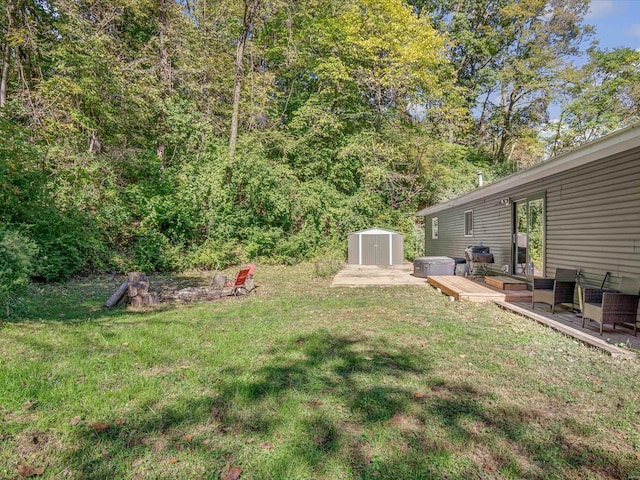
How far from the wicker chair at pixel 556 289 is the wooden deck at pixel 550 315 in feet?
0.65

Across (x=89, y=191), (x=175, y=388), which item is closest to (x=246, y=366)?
(x=175, y=388)

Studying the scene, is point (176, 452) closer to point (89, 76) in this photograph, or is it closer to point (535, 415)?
point (535, 415)

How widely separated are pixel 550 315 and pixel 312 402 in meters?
4.46

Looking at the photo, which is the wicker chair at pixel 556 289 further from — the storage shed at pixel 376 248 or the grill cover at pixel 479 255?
the storage shed at pixel 376 248

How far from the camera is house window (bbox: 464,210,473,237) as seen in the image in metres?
11.4

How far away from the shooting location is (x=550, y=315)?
5473mm

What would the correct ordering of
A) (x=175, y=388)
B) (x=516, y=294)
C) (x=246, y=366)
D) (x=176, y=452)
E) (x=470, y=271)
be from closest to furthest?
(x=176, y=452) → (x=175, y=388) → (x=246, y=366) → (x=516, y=294) → (x=470, y=271)

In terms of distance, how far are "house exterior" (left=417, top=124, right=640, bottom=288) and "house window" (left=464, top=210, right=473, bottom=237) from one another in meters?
1.24

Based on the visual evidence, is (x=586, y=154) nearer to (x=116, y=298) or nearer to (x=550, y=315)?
(x=550, y=315)

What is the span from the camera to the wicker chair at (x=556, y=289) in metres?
5.47

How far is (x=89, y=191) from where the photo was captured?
11000mm

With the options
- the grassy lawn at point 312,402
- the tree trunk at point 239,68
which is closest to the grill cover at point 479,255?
the grassy lawn at point 312,402

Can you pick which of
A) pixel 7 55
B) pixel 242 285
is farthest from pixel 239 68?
pixel 242 285

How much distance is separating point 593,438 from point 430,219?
Result: 48.9 ft
